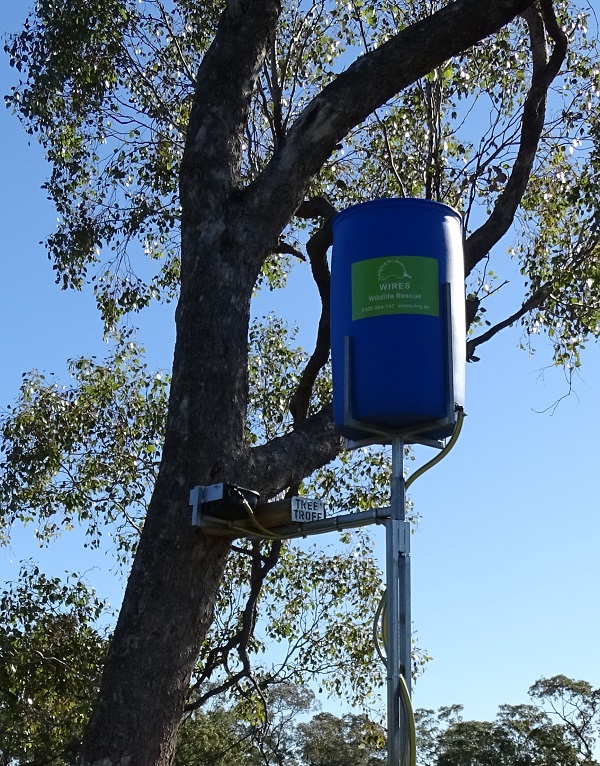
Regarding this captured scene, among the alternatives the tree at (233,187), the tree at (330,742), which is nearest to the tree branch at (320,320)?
the tree at (233,187)

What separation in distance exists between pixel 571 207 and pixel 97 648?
608cm

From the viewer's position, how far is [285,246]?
26.4ft

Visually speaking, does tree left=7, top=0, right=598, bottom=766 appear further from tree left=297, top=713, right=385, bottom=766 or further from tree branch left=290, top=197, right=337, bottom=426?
tree left=297, top=713, right=385, bottom=766

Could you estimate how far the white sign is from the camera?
15.4 ft

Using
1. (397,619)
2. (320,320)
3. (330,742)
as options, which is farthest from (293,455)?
(330,742)

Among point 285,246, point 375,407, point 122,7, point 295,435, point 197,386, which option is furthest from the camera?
point 122,7

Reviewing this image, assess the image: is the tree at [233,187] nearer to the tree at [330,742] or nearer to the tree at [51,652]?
the tree at [51,652]

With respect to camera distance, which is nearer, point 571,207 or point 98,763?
point 98,763

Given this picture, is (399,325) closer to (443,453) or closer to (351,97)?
(443,453)

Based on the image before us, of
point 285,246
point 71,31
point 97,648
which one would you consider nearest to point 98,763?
point 285,246

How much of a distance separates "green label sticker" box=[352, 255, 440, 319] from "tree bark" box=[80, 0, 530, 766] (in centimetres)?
103

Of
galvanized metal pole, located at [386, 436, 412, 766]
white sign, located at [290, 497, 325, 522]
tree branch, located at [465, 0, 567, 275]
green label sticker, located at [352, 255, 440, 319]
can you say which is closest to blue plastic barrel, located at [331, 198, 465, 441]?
green label sticker, located at [352, 255, 440, 319]

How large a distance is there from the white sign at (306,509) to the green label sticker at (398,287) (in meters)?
0.80

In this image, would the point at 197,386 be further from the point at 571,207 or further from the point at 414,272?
the point at 571,207
